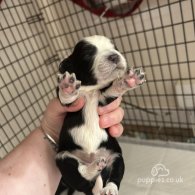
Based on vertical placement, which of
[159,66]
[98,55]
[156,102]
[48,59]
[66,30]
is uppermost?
[98,55]

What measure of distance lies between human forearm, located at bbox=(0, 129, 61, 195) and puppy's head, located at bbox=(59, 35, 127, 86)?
0.43 meters

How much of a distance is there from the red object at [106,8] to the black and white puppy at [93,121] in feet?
2.61

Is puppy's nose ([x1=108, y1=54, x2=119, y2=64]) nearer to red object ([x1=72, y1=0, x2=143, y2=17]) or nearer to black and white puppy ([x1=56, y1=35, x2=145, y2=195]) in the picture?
black and white puppy ([x1=56, y1=35, x2=145, y2=195])

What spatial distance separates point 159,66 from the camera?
6.21ft

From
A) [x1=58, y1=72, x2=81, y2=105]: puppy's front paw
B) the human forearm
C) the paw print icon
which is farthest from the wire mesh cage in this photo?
[x1=58, y1=72, x2=81, y2=105]: puppy's front paw

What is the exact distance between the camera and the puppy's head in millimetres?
955

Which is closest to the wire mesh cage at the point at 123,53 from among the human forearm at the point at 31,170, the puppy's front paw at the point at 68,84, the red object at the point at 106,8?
the red object at the point at 106,8

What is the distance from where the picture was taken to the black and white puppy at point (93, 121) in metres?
0.96

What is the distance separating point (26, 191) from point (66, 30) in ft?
4.48

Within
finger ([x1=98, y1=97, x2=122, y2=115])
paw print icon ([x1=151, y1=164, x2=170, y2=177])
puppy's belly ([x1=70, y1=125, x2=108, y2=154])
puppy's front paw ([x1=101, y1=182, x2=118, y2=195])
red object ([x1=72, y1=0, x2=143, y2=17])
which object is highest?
red object ([x1=72, y1=0, x2=143, y2=17])

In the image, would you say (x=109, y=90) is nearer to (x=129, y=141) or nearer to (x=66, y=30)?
(x=129, y=141)

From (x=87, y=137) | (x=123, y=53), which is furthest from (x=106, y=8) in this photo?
(x=87, y=137)

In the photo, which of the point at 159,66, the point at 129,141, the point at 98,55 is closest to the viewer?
the point at 98,55

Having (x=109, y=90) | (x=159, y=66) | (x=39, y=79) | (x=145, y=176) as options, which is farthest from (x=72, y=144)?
(x=39, y=79)
